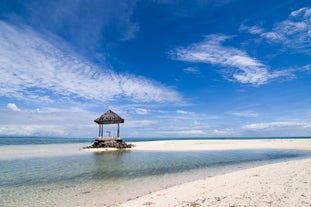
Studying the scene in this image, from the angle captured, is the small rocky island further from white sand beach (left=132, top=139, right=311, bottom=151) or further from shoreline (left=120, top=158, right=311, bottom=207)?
shoreline (left=120, top=158, right=311, bottom=207)

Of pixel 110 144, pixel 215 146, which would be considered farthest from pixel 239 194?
pixel 215 146

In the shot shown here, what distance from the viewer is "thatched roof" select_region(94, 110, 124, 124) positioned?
136 ft

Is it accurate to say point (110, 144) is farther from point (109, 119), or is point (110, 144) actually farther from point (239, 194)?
point (239, 194)

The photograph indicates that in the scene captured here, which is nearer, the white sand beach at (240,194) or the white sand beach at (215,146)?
the white sand beach at (240,194)

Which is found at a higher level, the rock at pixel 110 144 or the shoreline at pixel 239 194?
the rock at pixel 110 144

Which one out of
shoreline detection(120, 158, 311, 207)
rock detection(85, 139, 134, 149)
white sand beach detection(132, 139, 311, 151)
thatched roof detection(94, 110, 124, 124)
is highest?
thatched roof detection(94, 110, 124, 124)

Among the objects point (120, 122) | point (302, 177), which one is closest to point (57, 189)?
point (302, 177)

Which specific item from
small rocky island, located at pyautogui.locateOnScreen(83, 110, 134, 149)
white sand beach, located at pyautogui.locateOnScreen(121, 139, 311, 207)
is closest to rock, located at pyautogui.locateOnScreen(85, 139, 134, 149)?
small rocky island, located at pyautogui.locateOnScreen(83, 110, 134, 149)

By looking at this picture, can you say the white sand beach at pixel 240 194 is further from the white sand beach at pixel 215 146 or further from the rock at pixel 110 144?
the rock at pixel 110 144

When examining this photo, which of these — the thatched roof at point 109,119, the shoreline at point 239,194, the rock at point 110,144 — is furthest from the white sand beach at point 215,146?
the shoreline at point 239,194

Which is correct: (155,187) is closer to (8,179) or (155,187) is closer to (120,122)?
(8,179)

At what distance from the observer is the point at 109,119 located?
41344 mm

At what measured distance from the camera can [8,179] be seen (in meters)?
14.4

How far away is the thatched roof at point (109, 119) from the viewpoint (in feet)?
136
